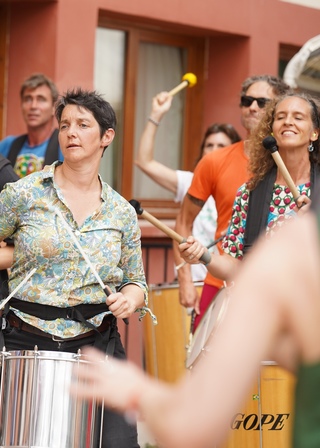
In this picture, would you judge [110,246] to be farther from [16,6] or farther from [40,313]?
[16,6]

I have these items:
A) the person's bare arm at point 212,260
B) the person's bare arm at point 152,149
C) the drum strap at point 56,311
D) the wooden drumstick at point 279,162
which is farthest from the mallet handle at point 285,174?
the person's bare arm at point 152,149

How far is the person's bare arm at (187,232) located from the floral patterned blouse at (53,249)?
151 centimetres

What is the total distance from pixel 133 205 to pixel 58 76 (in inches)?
114

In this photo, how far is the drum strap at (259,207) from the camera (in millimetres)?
4438

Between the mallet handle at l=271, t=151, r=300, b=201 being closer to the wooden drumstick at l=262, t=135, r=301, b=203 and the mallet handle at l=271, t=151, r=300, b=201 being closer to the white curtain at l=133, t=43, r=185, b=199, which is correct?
the wooden drumstick at l=262, t=135, r=301, b=203

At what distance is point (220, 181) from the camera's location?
17.6 feet

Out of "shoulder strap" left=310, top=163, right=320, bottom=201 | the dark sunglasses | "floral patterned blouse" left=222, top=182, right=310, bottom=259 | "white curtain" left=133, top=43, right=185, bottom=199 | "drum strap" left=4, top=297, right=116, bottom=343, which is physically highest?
"white curtain" left=133, top=43, right=185, bottom=199

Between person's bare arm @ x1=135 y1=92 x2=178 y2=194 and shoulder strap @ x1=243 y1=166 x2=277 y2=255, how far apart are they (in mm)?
1696

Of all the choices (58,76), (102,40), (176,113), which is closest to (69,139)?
(58,76)

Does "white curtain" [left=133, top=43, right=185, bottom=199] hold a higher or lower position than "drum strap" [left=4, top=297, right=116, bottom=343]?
higher

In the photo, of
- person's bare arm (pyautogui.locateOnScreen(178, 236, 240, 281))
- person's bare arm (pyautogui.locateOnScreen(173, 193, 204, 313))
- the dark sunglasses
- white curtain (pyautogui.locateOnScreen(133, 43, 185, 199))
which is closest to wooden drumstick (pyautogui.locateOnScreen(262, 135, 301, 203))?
person's bare arm (pyautogui.locateOnScreen(178, 236, 240, 281))

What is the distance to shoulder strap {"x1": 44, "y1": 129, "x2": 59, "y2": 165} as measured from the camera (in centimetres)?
609

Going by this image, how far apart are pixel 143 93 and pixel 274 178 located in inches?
145

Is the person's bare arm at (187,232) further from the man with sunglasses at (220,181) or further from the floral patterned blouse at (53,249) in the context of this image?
the floral patterned blouse at (53,249)
